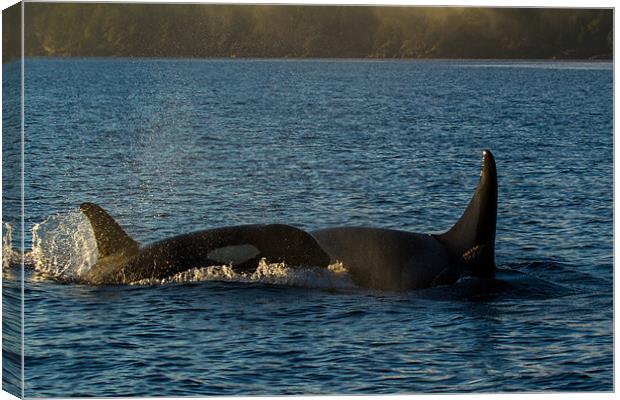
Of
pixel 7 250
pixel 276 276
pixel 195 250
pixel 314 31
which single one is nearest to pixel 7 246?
pixel 7 250

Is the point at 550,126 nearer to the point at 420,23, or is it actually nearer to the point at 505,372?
the point at 420,23

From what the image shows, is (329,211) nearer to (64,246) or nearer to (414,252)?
(414,252)

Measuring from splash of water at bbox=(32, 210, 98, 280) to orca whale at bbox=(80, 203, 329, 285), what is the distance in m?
0.81

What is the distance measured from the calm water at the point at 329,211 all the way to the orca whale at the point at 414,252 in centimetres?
34

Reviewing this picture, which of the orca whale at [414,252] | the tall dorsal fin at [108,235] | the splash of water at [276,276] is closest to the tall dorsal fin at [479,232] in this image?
the orca whale at [414,252]

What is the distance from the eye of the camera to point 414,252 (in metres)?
25.3

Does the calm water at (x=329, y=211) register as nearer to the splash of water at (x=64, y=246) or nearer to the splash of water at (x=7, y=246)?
the splash of water at (x=64, y=246)

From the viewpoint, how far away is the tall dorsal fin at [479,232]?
24.9 meters

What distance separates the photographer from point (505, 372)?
889 inches

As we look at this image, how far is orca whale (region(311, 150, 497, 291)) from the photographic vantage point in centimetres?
2523

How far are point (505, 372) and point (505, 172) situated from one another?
24.9 feet

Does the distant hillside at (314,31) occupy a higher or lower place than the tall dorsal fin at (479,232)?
higher

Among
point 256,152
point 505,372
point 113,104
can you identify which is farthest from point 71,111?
point 505,372

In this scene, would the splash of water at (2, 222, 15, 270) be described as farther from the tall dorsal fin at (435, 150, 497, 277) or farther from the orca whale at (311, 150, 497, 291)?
the tall dorsal fin at (435, 150, 497, 277)
